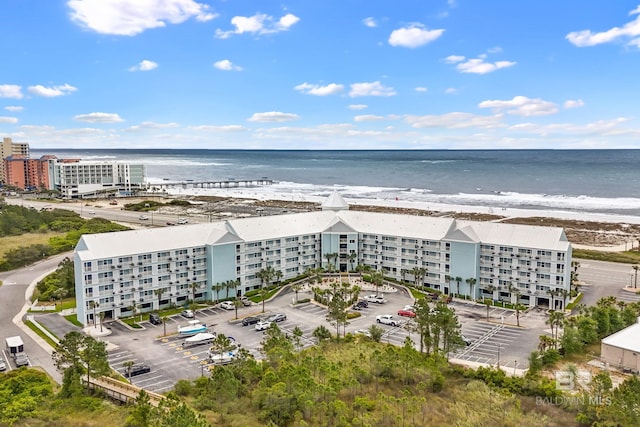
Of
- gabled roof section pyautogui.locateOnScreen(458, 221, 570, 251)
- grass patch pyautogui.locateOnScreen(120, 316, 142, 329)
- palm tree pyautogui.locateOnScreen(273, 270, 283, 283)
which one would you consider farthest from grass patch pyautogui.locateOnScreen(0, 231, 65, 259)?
gabled roof section pyautogui.locateOnScreen(458, 221, 570, 251)

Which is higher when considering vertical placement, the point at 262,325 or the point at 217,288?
the point at 217,288

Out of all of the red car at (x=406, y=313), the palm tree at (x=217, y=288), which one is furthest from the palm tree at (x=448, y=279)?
the palm tree at (x=217, y=288)

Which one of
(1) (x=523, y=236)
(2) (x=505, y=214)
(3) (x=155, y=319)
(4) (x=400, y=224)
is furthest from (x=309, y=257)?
(2) (x=505, y=214)

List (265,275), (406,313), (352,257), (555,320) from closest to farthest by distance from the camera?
(555,320), (406,313), (265,275), (352,257)

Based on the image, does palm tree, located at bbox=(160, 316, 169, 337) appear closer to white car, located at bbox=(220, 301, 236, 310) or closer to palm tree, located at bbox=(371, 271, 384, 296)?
white car, located at bbox=(220, 301, 236, 310)

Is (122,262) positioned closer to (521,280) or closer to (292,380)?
(292,380)

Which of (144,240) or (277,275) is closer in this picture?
(144,240)

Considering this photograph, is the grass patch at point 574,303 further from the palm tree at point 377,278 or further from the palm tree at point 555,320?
the palm tree at point 377,278

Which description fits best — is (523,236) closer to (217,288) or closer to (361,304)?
(361,304)
